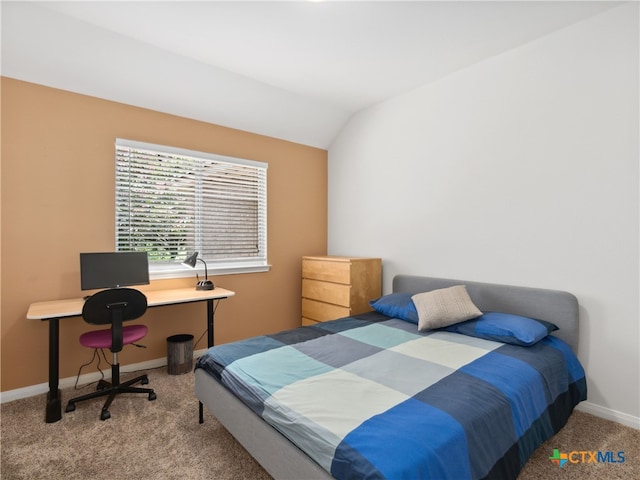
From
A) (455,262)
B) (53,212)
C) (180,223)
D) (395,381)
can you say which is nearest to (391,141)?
(455,262)

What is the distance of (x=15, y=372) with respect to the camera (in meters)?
2.62

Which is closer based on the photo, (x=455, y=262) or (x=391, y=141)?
(x=455, y=262)

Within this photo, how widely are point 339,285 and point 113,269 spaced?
83.9 inches

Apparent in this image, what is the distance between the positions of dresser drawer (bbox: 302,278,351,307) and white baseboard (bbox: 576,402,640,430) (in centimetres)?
A: 204

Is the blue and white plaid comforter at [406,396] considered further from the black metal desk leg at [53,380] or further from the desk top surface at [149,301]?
the black metal desk leg at [53,380]

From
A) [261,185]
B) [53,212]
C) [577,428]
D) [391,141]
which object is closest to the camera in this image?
[577,428]

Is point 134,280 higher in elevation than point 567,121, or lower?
lower

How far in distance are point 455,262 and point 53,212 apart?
3.54 m

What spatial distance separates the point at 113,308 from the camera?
241 cm

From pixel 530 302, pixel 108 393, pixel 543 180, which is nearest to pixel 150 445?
pixel 108 393

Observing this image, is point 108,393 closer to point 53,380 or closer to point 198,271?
point 53,380

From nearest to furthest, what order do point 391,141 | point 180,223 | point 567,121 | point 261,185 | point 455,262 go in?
1. point 567,121
2. point 455,262
3. point 180,223
4. point 391,141
5. point 261,185

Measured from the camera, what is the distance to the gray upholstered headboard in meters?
2.45

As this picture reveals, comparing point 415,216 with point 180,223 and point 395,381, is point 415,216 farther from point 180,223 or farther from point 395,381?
point 180,223
